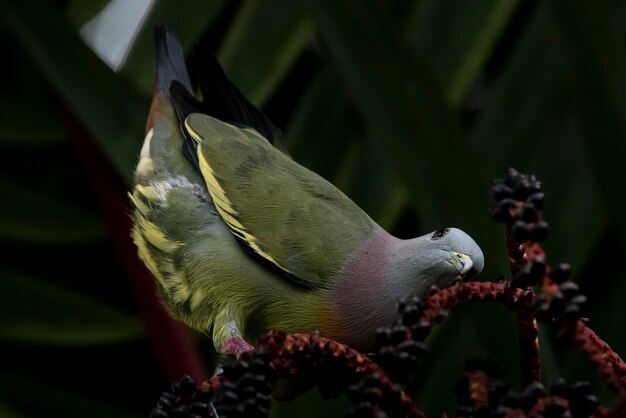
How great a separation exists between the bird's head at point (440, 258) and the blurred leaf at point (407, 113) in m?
0.09

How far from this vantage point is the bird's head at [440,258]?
171cm

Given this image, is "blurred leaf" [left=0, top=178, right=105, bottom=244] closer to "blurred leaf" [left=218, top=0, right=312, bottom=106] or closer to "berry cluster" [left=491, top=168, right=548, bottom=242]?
"blurred leaf" [left=218, top=0, right=312, bottom=106]

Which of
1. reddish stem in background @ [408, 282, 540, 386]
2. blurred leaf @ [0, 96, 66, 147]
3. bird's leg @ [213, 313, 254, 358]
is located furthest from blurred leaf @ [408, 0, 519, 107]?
reddish stem in background @ [408, 282, 540, 386]

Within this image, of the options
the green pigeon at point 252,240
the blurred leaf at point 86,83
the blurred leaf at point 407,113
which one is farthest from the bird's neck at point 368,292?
the blurred leaf at point 86,83

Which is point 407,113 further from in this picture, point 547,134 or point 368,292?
point 547,134

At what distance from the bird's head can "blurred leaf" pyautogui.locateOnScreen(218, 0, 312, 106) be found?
654 mm

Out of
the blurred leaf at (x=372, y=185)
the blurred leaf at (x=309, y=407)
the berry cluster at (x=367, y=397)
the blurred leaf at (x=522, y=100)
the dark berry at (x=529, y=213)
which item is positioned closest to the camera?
the berry cluster at (x=367, y=397)

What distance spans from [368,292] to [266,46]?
77cm

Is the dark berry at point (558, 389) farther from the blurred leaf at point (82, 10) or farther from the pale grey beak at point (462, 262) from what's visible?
the blurred leaf at point (82, 10)

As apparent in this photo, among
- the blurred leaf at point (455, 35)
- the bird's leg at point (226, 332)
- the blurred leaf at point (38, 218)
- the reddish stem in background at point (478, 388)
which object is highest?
the blurred leaf at point (455, 35)

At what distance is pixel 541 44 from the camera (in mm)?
2254

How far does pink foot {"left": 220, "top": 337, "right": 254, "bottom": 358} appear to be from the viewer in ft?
5.72

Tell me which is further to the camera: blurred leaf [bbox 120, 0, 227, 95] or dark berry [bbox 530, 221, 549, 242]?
blurred leaf [bbox 120, 0, 227, 95]

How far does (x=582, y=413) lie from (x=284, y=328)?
101 cm
